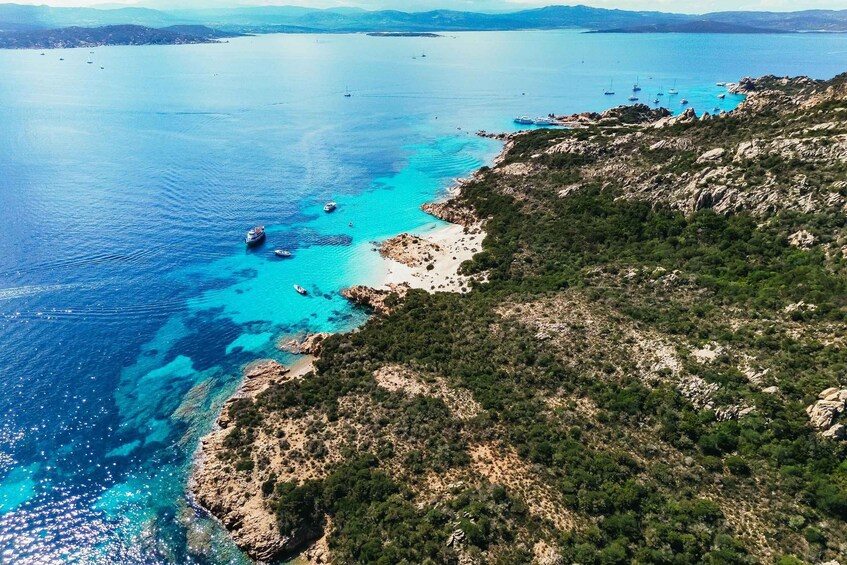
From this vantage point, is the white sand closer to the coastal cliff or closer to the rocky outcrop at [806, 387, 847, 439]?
the coastal cliff

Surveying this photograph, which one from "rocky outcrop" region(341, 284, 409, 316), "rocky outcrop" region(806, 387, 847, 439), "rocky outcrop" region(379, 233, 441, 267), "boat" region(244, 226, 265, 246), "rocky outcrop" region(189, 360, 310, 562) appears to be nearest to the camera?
"rocky outcrop" region(806, 387, 847, 439)

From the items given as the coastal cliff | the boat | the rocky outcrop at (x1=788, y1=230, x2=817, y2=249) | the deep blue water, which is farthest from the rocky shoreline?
the rocky outcrop at (x1=788, y1=230, x2=817, y2=249)

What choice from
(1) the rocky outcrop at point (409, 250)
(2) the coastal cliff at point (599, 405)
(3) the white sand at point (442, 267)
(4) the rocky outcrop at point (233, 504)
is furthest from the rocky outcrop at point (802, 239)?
(4) the rocky outcrop at point (233, 504)

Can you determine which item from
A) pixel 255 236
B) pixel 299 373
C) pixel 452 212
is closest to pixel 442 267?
pixel 452 212

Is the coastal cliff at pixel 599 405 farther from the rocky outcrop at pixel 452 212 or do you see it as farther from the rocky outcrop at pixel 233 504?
the rocky outcrop at pixel 452 212

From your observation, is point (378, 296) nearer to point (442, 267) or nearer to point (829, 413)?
point (442, 267)

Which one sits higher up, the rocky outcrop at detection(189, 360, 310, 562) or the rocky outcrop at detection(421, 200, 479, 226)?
the rocky outcrop at detection(421, 200, 479, 226)

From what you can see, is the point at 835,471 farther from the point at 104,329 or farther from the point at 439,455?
the point at 104,329

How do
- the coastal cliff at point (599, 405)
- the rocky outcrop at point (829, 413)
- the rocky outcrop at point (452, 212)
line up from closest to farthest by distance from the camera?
the coastal cliff at point (599, 405) → the rocky outcrop at point (829, 413) → the rocky outcrop at point (452, 212)
